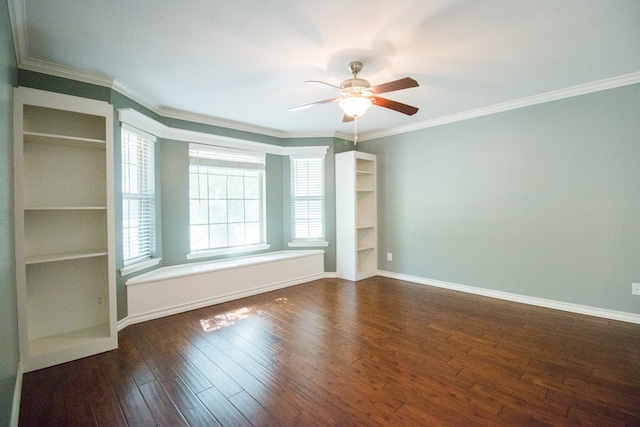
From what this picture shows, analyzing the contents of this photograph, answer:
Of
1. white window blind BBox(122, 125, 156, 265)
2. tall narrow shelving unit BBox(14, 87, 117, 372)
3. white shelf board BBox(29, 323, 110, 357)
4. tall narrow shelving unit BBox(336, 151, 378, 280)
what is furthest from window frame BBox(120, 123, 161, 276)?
tall narrow shelving unit BBox(336, 151, 378, 280)

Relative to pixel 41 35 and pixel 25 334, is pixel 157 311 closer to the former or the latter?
pixel 25 334

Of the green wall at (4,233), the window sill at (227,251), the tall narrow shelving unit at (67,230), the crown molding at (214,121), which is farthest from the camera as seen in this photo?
the window sill at (227,251)

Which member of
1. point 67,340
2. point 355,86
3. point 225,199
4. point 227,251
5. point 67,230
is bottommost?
point 67,340

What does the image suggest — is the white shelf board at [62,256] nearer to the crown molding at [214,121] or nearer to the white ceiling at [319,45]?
the white ceiling at [319,45]

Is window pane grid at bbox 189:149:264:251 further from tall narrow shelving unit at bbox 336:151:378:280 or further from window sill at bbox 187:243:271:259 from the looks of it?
tall narrow shelving unit at bbox 336:151:378:280

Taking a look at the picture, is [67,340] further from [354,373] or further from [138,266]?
[354,373]

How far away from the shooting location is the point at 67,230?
8.32ft

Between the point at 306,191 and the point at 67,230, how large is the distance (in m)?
3.23

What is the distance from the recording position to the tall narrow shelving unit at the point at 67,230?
232 centimetres

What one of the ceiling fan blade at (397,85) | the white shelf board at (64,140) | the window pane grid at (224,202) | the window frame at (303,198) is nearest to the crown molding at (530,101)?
the window frame at (303,198)

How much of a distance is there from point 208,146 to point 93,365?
9.38 feet

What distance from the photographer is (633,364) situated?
85.3 inches

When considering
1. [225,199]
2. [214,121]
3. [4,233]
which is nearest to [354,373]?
[4,233]

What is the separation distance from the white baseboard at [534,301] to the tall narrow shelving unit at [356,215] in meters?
0.72
